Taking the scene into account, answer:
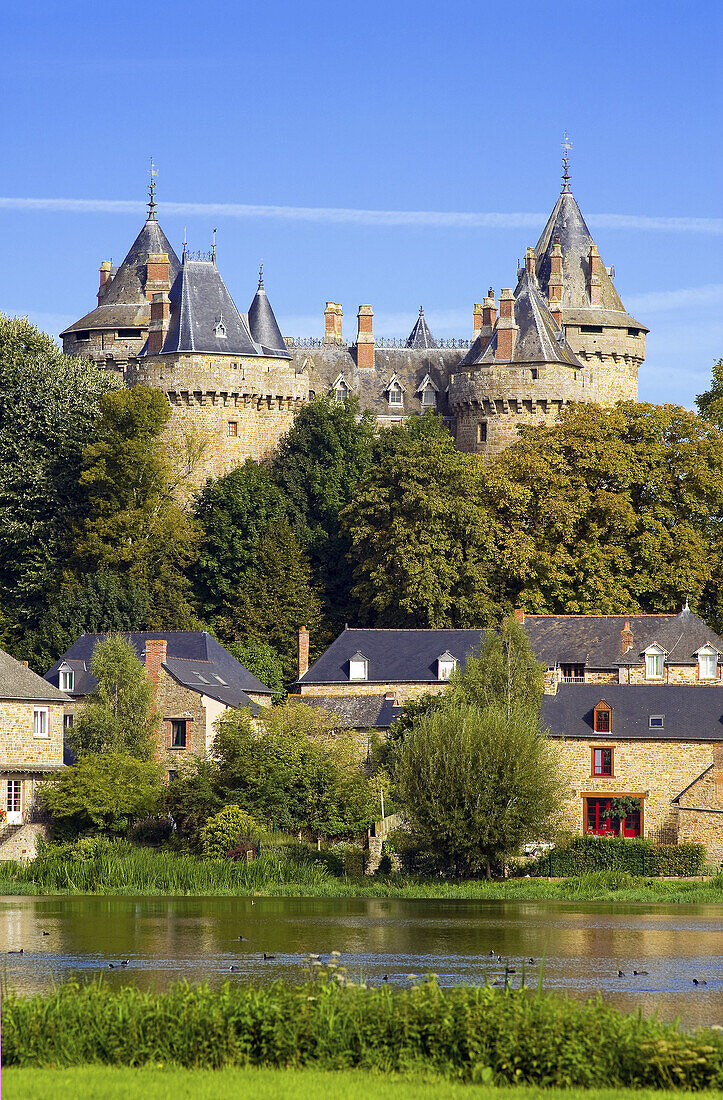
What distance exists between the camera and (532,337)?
3014 inches

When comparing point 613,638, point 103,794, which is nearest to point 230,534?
point 613,638

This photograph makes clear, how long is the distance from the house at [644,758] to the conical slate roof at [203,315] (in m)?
29.3

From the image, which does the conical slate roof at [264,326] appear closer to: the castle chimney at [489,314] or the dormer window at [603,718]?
the castle chimney at [489,314]

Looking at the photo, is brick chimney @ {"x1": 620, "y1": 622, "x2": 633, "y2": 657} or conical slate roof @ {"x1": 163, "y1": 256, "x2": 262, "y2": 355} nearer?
brick chimney @ {"x1": 620, "y1": 622, "x2": 633, "y2": 657}

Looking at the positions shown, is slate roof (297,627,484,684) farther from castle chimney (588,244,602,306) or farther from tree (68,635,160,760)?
castle chimney (588,244,602,306)

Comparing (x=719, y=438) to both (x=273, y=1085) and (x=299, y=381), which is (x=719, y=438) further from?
(x=273, y=1085)

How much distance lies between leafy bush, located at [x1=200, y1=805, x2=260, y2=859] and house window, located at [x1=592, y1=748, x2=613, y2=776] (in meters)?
9.80

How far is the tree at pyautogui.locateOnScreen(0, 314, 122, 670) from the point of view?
220 feet

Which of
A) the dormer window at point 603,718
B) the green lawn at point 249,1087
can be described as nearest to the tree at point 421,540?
the dormer window at point 603,718

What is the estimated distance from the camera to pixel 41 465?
68.0 m

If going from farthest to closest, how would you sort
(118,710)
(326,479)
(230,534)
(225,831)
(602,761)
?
1. (326,479)
2. (230,534)
3. (118,710)
4. (602,761)
5. (225,831)

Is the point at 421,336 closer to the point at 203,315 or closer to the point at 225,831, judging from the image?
the point at 203,315

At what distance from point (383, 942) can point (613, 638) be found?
27727mm

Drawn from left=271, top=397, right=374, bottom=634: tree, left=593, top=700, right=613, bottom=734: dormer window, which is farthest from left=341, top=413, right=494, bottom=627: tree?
left=593, top=700, right=613, bottom=734: dormer window
